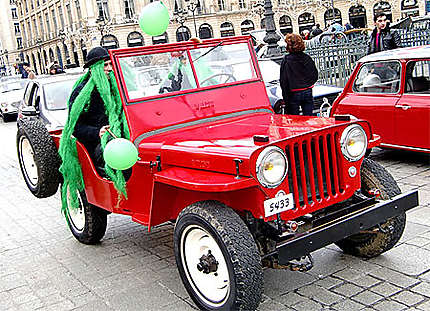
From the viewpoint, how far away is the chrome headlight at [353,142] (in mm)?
3730

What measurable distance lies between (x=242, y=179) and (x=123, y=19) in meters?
61.3

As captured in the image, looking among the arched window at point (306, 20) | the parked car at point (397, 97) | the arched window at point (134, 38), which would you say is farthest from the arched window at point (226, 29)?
the parked car at point (397, 97)

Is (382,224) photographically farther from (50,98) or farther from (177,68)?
(50,98)

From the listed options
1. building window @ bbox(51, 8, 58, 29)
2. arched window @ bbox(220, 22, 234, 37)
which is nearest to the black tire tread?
arched window @ bbox(220, 22, 234, 37)

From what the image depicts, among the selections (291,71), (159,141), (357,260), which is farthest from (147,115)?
(291,71)

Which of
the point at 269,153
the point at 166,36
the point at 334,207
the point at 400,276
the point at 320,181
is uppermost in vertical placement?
the point at 166,36

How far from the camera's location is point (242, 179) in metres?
3.35

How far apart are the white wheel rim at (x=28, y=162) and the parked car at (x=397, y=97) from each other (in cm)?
447

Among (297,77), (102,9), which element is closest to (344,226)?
(297,77)

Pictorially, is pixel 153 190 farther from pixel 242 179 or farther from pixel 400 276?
pixel 400 276

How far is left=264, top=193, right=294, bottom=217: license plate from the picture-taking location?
3.40 metres

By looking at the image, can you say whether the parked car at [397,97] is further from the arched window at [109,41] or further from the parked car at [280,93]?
the arched window at [109,41]

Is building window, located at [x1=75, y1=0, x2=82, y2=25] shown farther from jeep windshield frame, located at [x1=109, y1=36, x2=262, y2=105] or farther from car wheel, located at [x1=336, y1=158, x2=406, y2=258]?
car wheel, located at [x1=336, y1=158, x2=406, y2=258]

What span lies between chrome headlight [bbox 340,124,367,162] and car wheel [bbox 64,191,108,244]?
8.97 ft
